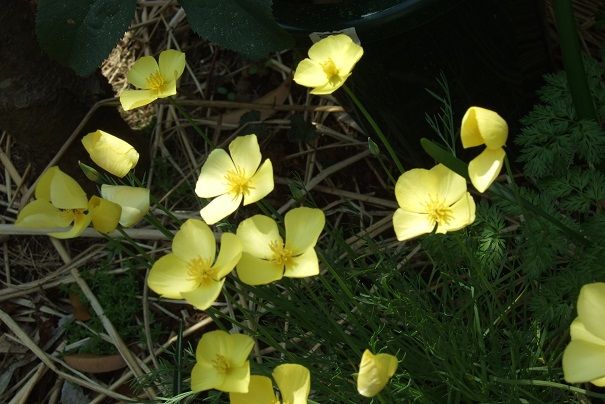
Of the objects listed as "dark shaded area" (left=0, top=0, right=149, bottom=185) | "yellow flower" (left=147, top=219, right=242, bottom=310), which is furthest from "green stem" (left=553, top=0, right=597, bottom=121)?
"dark shaded area" (left=0, top=0, right=149, bottom=185)

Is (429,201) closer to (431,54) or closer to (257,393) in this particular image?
(257,393)

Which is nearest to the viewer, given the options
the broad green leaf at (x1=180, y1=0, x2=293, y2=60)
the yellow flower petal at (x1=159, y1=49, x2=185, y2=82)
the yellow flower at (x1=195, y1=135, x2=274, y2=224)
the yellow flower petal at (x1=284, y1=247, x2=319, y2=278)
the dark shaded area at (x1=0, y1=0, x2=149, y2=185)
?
the yellow flower petal at (x1=284, y1=247, x2=319, y2=278)

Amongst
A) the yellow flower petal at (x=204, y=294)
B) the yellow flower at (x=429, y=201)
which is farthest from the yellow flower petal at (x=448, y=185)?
the yellow flower petal at (x=204, y=294)

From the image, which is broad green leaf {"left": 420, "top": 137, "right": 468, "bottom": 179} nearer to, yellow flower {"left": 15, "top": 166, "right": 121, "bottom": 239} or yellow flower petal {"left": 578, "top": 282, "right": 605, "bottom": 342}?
yellow flower petal {"left": 578, "top": 282, "right": 605, "bottom": 342}

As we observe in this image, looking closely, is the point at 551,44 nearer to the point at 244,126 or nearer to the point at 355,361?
the point at 244,126

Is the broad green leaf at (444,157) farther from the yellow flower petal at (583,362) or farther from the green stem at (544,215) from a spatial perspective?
the yellow flower petal at (583,362)

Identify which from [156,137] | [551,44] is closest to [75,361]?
[156,137]

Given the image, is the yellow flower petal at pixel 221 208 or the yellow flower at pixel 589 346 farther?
the yellow flower petal at pixel 221 208

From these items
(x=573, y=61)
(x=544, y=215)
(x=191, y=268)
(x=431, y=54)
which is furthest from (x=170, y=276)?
(x=573, y=61)
